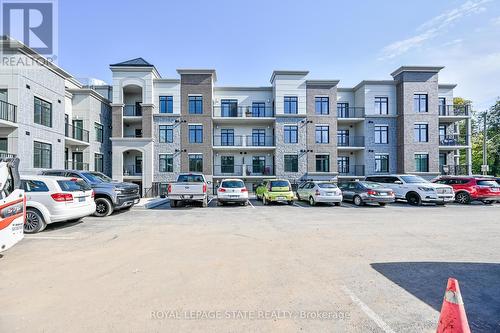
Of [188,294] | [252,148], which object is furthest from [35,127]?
[188,294]

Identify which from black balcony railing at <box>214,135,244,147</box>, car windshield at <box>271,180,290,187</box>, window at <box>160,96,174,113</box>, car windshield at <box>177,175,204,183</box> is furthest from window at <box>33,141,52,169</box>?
car windshield at <box>271,180,290,187</box>

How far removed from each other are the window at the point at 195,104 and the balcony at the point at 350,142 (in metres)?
15.2

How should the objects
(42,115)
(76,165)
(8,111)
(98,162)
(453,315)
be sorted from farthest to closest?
(98,162) → (76,165) → (42,115) → (8,111) → (453,315)

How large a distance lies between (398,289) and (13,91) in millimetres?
21607

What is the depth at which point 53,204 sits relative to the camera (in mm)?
7840

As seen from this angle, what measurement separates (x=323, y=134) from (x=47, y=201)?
24.6 meters

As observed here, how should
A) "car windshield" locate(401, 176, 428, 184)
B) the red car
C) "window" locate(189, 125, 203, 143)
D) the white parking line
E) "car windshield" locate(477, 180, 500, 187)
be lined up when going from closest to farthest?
the white parking line, the red car, "car windshield" locate(477, 180, 500, 187), "car windshield" locate(401, 176, 428, 184), "window" locate(189, 125, 203, 143)

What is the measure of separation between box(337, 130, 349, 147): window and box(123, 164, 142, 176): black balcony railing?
70.7ft

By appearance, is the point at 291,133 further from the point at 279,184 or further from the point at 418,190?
the point at 418,190

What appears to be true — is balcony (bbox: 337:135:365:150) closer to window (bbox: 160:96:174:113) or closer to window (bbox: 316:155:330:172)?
window (bbox: 316:155:330:172)

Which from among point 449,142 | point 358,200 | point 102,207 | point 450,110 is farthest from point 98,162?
point 450,110

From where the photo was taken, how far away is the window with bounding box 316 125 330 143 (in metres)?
27.6

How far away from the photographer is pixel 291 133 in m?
27.5

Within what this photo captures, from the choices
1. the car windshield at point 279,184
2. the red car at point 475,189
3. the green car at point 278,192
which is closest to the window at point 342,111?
the red car at point 475,189
